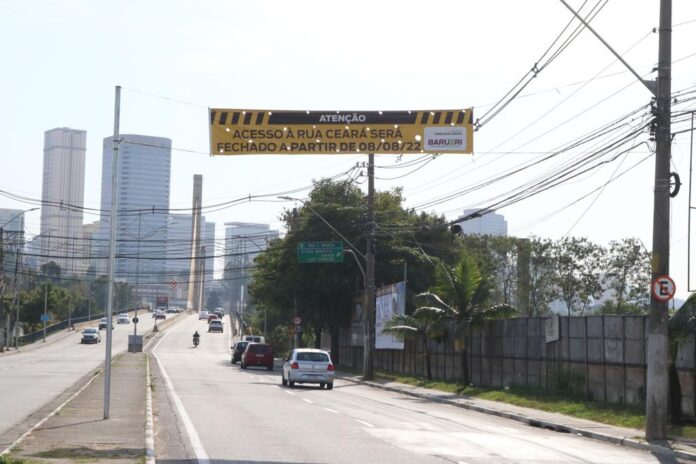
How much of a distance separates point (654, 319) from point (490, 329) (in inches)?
729

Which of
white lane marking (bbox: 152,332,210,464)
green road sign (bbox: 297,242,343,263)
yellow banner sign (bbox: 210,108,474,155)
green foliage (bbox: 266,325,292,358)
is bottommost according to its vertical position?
green foliage (bbox: 266,325,292,358)

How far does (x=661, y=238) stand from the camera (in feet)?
64.6

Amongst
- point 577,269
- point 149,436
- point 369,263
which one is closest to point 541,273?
point 577,269

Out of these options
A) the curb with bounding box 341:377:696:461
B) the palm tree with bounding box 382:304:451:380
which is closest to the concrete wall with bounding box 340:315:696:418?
the palm tree with bounding box 382:304:451:380

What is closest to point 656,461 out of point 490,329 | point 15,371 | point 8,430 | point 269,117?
point 8,430

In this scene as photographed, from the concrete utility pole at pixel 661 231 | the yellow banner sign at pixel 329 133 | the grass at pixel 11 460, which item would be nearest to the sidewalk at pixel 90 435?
the grass at pixel 11 460

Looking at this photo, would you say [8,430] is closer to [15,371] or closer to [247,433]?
[247,433]

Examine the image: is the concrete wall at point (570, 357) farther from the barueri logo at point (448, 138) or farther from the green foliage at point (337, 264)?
the green foliage at point (337, 264)

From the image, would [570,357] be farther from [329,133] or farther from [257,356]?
[257,356]

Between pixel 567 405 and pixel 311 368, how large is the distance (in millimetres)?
13054

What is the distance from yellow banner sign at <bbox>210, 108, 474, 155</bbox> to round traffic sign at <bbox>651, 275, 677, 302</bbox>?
8763 mm

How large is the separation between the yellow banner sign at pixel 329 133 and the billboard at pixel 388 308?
69.7 feet

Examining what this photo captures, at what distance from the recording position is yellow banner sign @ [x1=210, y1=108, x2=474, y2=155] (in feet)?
87.3

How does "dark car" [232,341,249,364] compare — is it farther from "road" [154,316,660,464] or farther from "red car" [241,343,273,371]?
"road" [154,316,660,464]
